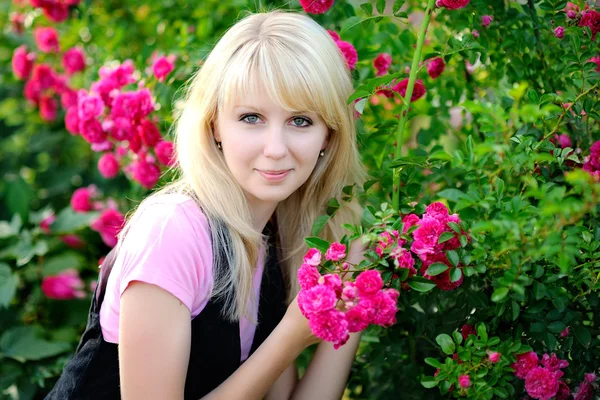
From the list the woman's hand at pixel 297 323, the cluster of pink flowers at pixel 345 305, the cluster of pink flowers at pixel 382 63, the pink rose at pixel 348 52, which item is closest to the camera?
the cluster of pink flowers at pixel 345 305

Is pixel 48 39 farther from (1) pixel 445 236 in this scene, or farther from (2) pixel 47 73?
(1) pixel 445 236

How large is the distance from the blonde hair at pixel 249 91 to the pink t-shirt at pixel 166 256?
0.16 feet

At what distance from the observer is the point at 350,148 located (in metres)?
1.95

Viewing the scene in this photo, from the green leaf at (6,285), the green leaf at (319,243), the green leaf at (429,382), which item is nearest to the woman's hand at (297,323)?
the green leaf at (319,243)

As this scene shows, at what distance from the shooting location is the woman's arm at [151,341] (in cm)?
166

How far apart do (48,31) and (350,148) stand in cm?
213

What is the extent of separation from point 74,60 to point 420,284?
7.84 feet

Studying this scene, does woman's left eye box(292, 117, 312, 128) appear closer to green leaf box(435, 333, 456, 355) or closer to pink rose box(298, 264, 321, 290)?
pink rose box(298, 264, 321, 290)

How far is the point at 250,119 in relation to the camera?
176 cm

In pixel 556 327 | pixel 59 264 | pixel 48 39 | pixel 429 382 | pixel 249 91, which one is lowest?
pixel 59 264

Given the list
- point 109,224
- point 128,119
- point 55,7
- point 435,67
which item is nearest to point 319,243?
point 435,67

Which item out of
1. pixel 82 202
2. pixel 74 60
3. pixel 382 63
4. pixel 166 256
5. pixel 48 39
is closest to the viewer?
pixel 166 256

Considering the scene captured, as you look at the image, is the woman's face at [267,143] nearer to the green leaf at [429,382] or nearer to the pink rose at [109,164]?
the green leaf at [429,382]

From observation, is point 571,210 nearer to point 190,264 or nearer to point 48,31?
point 190,264
